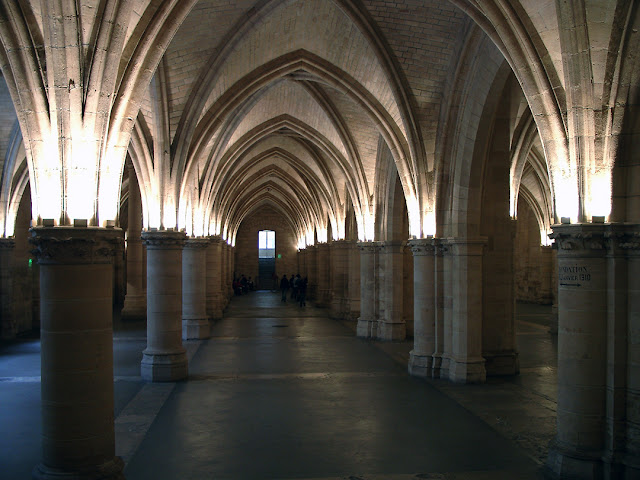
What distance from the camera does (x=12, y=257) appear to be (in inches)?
749

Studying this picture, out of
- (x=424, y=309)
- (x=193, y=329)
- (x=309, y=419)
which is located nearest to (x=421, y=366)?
(x=424, y=309)

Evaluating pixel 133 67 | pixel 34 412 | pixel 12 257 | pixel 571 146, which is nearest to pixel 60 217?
pixel 133 67

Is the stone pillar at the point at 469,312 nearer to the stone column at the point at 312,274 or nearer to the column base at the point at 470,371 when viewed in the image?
the column base at the point at 470,371

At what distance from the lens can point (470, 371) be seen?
1201 centimetres

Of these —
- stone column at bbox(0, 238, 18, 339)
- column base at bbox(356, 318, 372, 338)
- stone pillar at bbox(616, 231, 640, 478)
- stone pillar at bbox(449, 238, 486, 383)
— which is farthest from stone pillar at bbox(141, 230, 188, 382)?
stone pillar at bbox(616, 231, 640, 478)

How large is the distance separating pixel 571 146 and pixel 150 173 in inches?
348

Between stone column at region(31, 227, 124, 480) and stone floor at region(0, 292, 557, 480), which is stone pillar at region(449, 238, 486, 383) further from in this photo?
stone column at region(31, 227, 124, 480)

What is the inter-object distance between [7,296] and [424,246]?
13409 millimetres

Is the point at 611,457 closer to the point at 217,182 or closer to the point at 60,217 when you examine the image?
the point at 60,217

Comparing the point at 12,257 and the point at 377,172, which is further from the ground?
the point at 377,172

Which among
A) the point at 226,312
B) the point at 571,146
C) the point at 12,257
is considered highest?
the point at 571,146

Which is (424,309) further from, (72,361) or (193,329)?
(72,361)

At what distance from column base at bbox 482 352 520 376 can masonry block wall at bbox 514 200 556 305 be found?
17.9 meters

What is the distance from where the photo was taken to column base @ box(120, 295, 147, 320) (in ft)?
78.1
